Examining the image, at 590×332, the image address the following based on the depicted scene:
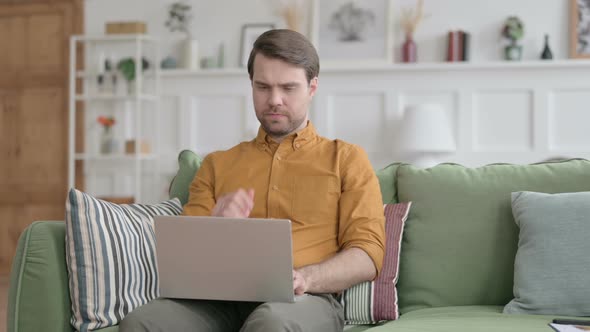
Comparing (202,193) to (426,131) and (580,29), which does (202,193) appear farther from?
(580,29)

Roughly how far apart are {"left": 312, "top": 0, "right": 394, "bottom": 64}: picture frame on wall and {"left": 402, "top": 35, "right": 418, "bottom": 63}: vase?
9cm

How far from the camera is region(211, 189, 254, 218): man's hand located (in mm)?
2004

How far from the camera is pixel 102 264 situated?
2.13 meters

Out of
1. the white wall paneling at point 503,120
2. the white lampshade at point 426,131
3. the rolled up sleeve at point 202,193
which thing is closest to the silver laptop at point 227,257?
the rolled up sleeve at point 202,193

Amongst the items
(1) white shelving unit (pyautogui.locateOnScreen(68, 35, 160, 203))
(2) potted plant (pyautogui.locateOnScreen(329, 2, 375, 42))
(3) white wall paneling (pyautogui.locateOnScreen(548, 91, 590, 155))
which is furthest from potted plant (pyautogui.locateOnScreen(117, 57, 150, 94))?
(3) white wall paneling (pyautogui.locateOnScreen(548, 91, 590, 155))

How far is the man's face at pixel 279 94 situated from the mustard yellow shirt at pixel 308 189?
6 cm

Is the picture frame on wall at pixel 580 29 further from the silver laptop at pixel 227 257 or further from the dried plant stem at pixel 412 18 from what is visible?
the silver laptop at pixel 227 257

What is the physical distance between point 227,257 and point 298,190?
522 mm

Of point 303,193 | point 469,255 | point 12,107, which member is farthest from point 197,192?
point 12,107

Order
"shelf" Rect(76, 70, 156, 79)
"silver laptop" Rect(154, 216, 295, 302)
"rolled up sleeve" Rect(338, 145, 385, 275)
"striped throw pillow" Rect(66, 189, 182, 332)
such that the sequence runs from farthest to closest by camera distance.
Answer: "shelf" Rect(76, 70, 156, 79), "rolled up sleeve" Rect(338, 145, 385, 275), "striped throw pillow" Rect(66, 189, 182, 332), "silver laptop" Rect(154, 216, 295, 302)

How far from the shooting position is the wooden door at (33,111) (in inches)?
248

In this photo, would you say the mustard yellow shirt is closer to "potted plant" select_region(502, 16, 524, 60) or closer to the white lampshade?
the white lampshade

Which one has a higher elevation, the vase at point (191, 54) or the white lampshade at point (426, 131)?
the vase at point (191, 54)

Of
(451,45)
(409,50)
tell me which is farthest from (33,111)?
(451,45)
